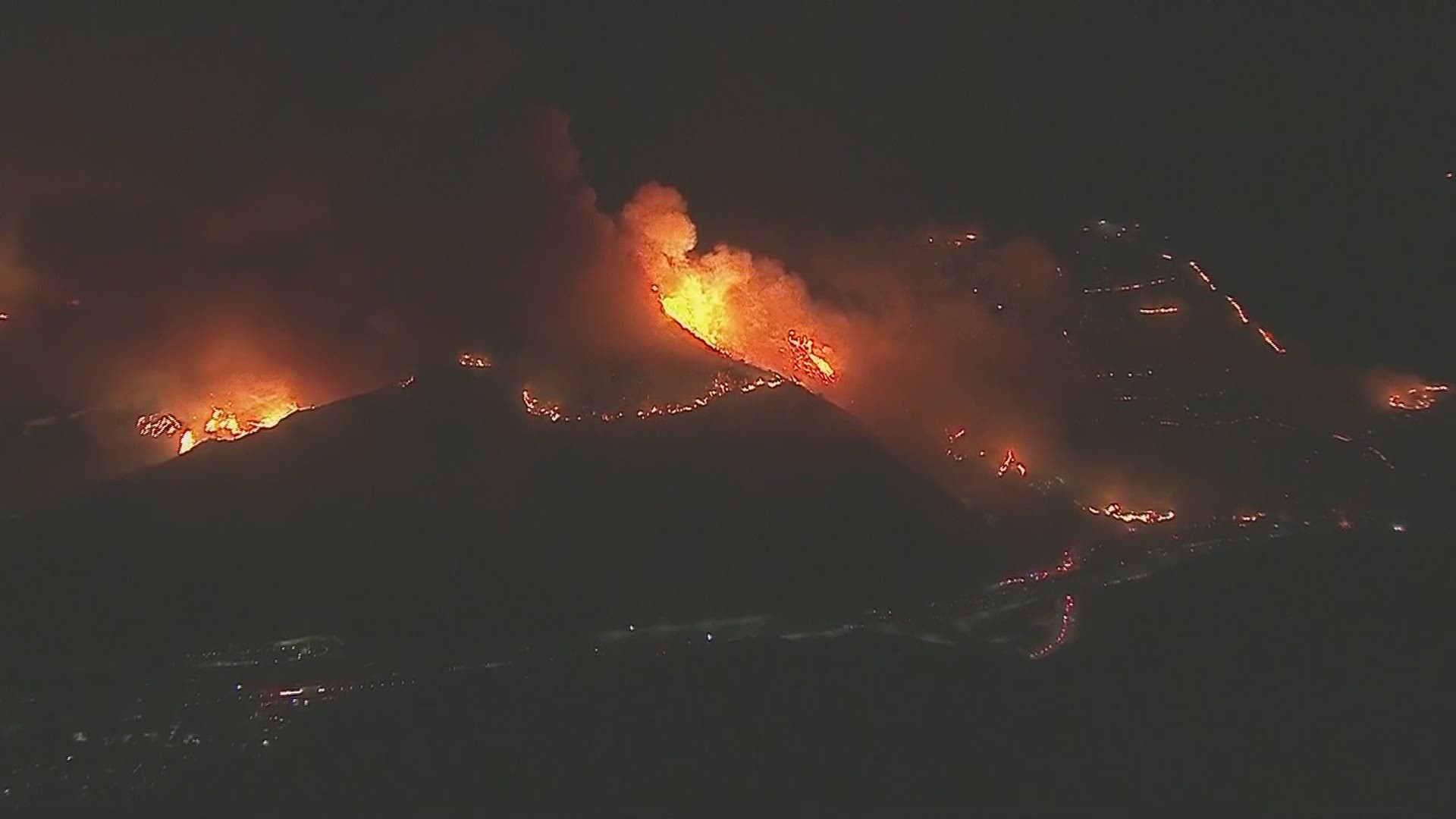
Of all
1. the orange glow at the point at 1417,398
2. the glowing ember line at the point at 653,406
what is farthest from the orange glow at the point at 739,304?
the orange glow at the point at 1417,398

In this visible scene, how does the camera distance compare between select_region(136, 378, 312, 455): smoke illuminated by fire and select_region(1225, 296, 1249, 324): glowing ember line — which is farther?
select_region(1225, 296, 1249, 324): glowing ember line

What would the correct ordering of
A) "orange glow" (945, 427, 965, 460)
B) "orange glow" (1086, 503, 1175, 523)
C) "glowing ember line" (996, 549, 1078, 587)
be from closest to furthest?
"glowing ember line" (996, 549, 1078, 587) < "orange glow" (1086, 503, 1175, 523) < "orange glow" (945, 427, 965, 460)

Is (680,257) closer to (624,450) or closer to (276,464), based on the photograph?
(624,450)

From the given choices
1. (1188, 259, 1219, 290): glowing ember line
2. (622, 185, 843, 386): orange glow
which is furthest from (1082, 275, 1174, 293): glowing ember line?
(622, 185, 843, 386): orange glow

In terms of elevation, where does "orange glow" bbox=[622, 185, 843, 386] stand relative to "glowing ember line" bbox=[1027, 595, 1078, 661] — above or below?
above

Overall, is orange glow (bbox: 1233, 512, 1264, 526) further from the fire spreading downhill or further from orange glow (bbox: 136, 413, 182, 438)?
orange glow (bbox: 136, 413, 182, 438)

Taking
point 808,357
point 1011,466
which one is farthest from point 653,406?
Result: point 1011,466

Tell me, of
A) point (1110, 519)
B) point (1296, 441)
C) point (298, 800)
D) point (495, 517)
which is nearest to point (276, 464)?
point (495, 517)
